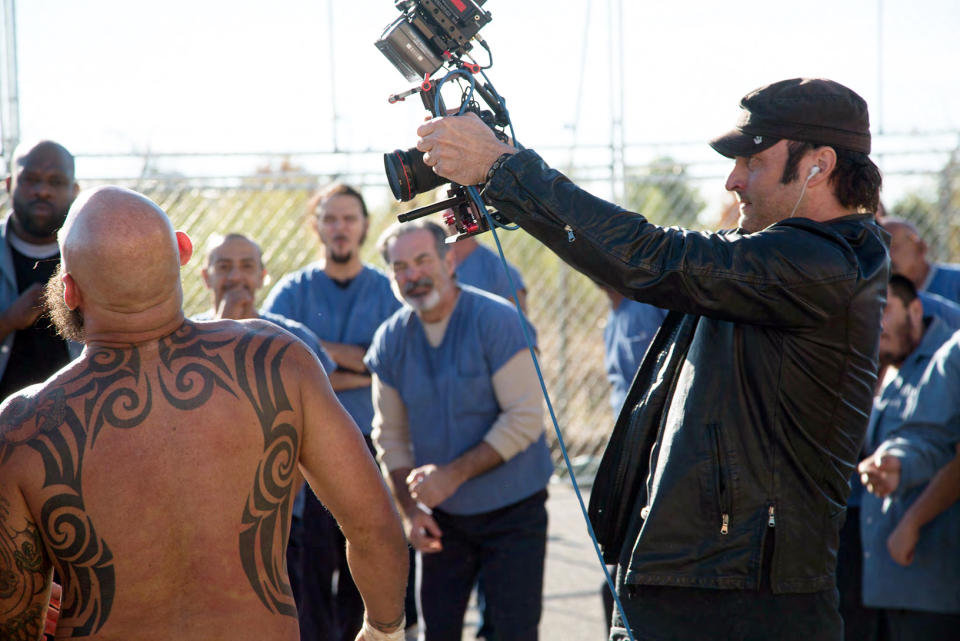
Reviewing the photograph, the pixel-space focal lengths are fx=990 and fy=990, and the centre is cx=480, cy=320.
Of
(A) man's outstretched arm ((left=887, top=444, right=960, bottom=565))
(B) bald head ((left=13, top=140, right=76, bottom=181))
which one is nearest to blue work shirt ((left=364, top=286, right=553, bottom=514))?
(A) man's outstretched arm ((left=887, top=444, right=960, bottom=565))

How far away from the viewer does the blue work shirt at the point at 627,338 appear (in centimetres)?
488

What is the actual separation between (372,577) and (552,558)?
14.5 feet

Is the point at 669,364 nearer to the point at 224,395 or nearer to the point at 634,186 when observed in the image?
the point at 224,395

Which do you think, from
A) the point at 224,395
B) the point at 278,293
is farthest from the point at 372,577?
the point at 278,293

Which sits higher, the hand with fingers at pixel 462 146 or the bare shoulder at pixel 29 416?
the hand with fingers at pixel 462 146

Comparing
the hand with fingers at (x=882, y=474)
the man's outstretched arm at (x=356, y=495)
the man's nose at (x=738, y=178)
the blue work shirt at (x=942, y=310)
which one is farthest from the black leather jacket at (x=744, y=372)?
the blue work shirt at (x=942, y=310)

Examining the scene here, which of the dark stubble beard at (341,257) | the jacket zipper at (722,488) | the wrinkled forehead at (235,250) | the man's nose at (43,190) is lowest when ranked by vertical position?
the jacket zipper at (722,488)

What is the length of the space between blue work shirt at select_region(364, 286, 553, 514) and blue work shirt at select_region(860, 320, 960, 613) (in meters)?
1.46

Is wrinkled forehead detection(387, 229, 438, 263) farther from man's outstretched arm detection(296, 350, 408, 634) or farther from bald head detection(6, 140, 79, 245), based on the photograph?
man's outstretched arm detection(296, 350, 408, 634)

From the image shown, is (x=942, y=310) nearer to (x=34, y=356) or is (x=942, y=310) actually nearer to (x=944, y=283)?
(x=944, y=283)

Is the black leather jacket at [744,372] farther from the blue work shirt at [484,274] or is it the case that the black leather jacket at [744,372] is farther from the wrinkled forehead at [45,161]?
the blue work shirt at [484,274]

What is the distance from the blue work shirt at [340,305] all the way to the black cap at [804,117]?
3.12 metres

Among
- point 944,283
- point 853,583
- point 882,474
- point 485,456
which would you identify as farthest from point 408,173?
point 944,283

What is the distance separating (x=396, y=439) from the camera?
4797mm
